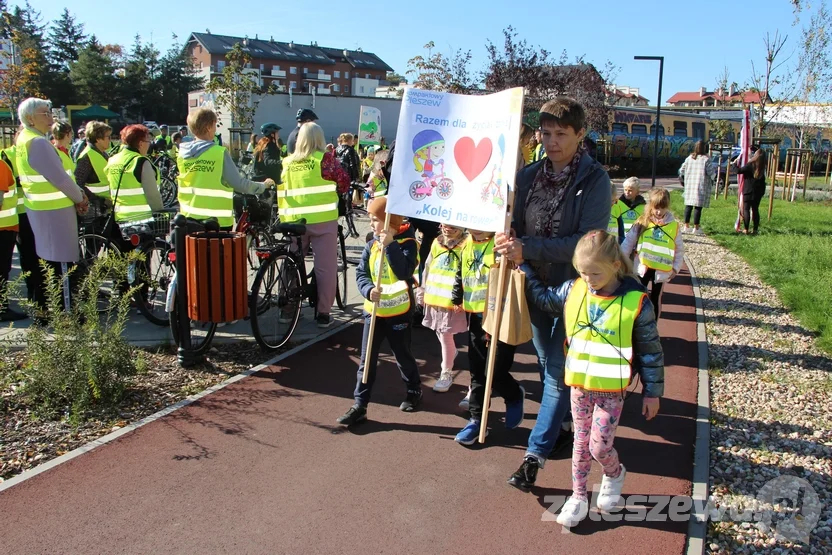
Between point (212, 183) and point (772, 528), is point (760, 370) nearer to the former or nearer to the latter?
point (772, 528)

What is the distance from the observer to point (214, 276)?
5.44m

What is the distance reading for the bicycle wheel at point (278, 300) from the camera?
6148 millimetres

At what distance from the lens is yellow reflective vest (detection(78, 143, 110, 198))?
23.5ft

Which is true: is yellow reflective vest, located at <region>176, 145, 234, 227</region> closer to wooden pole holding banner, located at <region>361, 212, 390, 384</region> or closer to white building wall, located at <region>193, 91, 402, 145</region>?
wooden pole holding banner, located at <region>361, 212, 390, 384</region>

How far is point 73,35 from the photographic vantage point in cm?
7600

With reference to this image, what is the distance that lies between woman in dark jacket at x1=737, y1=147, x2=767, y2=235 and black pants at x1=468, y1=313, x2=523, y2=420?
1216cm

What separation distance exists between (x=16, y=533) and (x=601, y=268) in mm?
3271

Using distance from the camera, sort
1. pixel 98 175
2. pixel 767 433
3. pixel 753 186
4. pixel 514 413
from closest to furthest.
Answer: pixel 514 413 < pixel 767 433 < pixel 98 175 < pixel 753 186

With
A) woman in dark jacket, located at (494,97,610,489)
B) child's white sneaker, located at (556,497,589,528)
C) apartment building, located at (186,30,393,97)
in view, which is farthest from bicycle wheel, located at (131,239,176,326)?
apartment building, located at (186,30,393,97)

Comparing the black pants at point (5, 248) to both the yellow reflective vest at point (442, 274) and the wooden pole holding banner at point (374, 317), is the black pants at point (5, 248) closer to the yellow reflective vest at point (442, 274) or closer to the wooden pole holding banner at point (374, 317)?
the wooden pole holding banner at point (374, 317)

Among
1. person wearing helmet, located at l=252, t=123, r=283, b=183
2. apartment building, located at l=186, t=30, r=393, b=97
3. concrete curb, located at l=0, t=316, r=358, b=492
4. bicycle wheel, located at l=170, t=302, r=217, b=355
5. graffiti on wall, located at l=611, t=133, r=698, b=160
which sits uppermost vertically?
apartment building, located at l=186, t=30, r=393, b=97

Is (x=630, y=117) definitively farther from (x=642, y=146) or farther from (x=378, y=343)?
(x=378, y=343)

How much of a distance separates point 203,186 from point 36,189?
1.86m

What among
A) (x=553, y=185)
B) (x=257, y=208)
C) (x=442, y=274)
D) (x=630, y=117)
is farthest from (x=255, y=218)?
(x=630, y=117)
